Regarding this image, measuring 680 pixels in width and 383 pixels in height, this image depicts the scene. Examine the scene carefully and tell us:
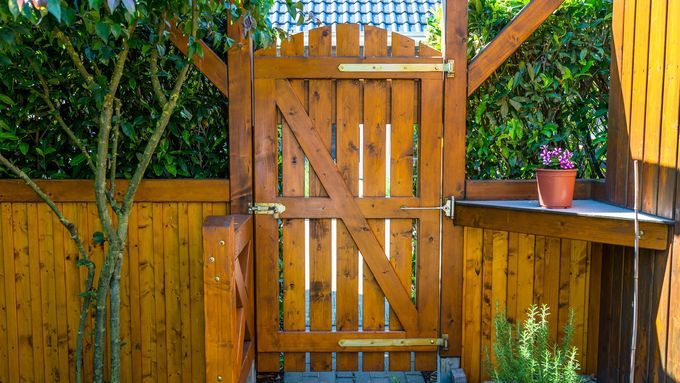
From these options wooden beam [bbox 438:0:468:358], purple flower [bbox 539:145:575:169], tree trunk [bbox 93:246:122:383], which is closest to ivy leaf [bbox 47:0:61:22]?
tree trunk [bbox 93:246:122:383]

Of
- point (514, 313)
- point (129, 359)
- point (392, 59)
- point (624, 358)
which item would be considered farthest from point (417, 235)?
point (129, 359)

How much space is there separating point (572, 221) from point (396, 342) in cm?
119

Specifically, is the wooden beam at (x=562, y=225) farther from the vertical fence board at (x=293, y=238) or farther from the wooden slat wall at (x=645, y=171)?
the vertical fence board at (x=293, y=238)

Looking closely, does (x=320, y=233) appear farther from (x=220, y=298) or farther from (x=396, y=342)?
(x=220, y=298)

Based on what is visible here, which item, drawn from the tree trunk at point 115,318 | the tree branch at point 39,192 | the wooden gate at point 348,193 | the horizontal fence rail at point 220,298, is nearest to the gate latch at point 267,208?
the wooden gate at point 348,193

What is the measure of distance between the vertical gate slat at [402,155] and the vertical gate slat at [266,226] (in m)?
0.64

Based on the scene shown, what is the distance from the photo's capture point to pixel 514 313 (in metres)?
3.40

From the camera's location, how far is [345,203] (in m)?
3.32

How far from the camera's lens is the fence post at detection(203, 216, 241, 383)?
2.53 meters

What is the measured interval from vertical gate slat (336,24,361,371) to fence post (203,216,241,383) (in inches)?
33.9

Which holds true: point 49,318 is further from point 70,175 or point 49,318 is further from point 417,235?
point 417,235

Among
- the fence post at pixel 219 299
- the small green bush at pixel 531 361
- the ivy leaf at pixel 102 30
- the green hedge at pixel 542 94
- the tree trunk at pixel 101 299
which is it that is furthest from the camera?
the green hedge at pixel 542 94

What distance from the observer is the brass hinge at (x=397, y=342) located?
339 cm

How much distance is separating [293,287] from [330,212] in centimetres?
47
